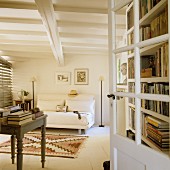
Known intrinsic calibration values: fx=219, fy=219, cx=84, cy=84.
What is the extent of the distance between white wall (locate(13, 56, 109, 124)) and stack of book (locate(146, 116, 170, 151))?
16.6ft

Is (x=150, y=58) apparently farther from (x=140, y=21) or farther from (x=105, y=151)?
(x=105, y=151)

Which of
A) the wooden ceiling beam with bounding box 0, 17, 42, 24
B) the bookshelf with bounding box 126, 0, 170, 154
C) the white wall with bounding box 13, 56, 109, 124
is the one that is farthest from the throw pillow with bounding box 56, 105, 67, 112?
the bookshelf with bounding box 126, 0, 170, 154

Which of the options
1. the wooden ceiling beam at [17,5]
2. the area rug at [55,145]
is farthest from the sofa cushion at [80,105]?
the wooden ceiling beam at [17,5]

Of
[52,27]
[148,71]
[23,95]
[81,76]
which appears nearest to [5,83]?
[23,95]

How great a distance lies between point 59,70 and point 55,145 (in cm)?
312

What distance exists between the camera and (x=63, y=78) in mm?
6902

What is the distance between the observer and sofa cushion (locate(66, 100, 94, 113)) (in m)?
6.17

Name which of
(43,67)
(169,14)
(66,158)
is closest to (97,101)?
(43,67)

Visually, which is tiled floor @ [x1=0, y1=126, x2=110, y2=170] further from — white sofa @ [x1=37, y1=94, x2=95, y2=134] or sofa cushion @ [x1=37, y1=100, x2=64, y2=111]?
sofa cushion @ [x1=37, y1=100, x2=64, y2=111]

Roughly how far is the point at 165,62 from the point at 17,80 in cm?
621

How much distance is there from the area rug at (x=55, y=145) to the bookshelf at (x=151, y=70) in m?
2.32

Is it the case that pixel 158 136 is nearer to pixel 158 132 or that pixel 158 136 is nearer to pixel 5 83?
pixel 158 132

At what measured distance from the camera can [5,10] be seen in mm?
3520

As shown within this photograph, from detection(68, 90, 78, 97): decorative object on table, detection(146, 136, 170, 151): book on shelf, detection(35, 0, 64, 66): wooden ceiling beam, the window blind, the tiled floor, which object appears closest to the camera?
detection(146, 136, 170, 151): book on shelf
